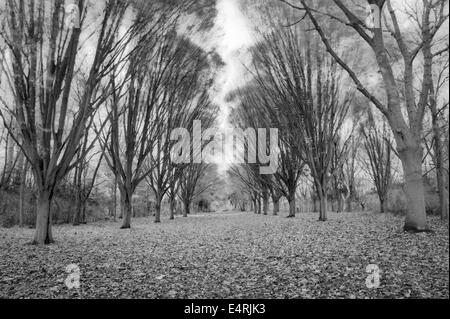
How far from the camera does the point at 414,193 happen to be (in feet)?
18.4

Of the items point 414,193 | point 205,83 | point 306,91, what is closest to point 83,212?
point 205,83

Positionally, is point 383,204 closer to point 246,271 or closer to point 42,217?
point 246,271

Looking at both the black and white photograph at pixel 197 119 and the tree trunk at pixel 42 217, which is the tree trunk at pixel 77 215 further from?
the tree trunk at pixel 42 217

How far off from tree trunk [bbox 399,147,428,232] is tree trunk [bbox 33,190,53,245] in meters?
7.81

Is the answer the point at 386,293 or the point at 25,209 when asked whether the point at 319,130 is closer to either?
the point at 386,293

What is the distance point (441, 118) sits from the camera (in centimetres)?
1010

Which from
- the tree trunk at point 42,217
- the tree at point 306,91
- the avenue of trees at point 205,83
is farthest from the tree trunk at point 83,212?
the tree at point 306,91

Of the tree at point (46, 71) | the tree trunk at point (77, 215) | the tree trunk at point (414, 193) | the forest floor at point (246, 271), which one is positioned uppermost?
the tree at point (46, 71)

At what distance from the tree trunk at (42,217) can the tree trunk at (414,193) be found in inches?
308

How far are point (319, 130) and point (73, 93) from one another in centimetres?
1163

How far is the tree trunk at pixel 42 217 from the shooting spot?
643 cm

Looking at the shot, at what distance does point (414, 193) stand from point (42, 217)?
805cm

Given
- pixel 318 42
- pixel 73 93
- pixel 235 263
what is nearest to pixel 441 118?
pixel 318 42

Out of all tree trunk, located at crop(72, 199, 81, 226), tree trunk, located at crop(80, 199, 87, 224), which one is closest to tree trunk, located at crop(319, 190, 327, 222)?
tree trunk, located at crop(72, 199, 81, 226)
